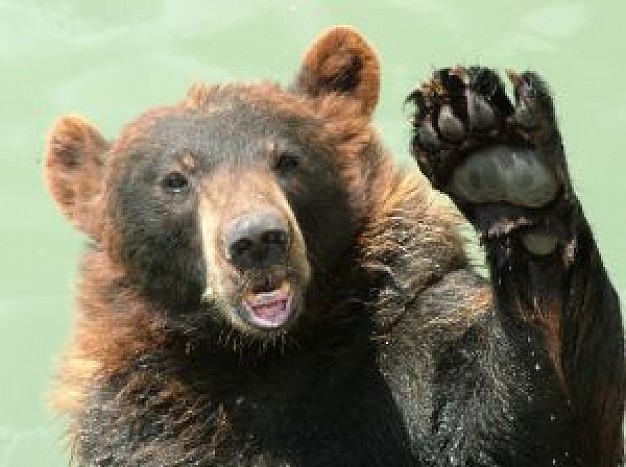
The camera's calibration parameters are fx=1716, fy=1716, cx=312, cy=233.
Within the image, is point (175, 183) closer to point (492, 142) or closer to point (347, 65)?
point (347, 65)

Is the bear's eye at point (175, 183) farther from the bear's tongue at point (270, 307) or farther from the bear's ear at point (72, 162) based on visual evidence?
the bear's tongue at point (270, 307)

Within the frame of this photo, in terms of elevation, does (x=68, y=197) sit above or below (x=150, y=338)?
above

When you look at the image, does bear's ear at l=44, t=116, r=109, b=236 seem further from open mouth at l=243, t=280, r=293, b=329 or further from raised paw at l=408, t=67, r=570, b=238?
raised paw at l=408, t=67, r=570, b=238

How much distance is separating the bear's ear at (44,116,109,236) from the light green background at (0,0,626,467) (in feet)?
17.4

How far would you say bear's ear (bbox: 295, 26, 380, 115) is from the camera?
33.3 feet

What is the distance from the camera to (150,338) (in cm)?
947

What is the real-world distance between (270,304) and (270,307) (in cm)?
2

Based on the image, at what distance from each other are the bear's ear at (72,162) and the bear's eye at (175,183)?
0.93 meters

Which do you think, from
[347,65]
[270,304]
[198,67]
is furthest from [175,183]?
[198,67]

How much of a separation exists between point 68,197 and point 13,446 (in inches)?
194

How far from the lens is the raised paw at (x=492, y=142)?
751 centimetres

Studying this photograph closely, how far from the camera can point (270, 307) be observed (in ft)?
27.9

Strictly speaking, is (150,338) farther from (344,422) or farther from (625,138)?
(625,138)

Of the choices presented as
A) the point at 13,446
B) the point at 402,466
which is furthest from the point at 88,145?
the point at 13,446
